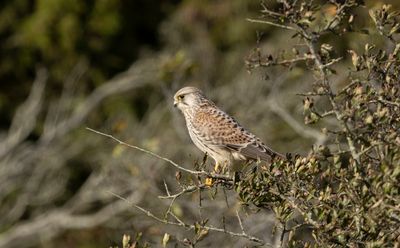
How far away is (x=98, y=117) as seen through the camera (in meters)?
15.1

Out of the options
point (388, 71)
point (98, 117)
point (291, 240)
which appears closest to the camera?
point (291, 240)

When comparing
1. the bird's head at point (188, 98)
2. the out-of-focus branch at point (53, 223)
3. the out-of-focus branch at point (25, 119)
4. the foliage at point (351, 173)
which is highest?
the out-of-focus branch at point (25, 119)

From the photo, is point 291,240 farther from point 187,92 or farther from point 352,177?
point 187,92

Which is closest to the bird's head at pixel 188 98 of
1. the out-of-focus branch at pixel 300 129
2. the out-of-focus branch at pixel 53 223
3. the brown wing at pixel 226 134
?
the brown wing at pixel 226 134

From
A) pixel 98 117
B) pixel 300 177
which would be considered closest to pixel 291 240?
pixel 300 177

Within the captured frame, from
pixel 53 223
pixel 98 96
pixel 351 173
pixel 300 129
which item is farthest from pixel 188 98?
pixel 98 96

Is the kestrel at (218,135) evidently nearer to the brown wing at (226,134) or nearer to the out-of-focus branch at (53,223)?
the brown wing at (226,134)

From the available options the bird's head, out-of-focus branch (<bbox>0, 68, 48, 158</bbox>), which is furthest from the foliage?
out-of-focus branch (<bbox>0, 68, 48, 158</bbox>)

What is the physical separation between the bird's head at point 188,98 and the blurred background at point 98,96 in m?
4.28

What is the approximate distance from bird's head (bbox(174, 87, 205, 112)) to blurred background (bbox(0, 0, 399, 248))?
4279mm

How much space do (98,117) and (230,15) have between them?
348 centimetres

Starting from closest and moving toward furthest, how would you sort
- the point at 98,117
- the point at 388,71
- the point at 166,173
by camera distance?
the point at 388,71 < the point at 166,173 < the point at 98,117

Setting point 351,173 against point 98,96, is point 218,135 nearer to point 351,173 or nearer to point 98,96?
point 351,173

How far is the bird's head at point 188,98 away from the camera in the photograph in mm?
7625
